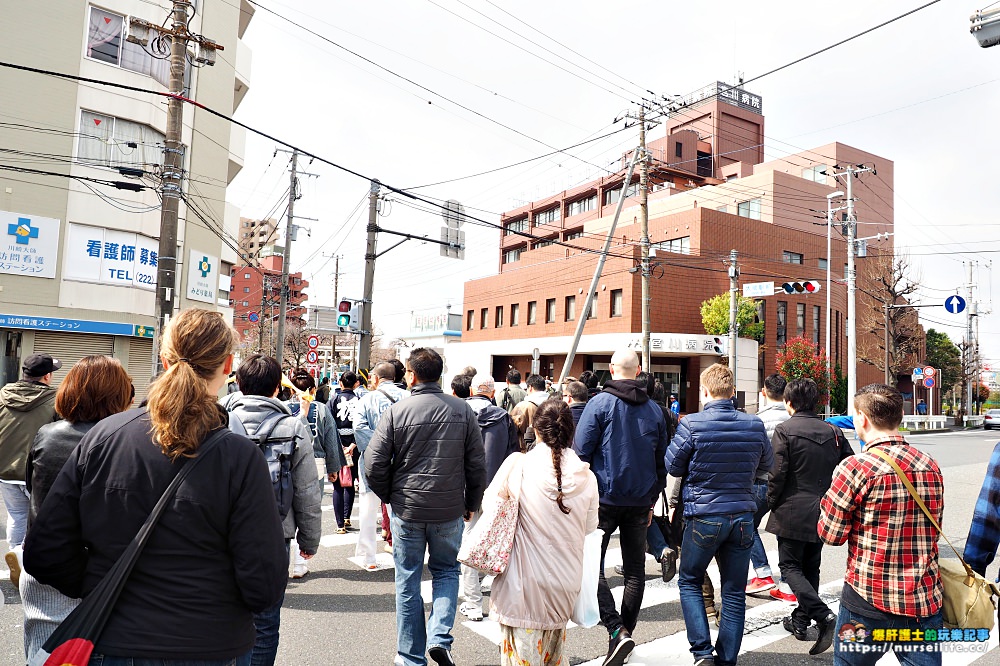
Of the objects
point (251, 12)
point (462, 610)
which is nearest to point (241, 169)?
point (251, 12)

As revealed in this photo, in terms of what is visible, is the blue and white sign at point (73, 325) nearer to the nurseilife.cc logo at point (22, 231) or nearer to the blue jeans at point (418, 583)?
the nurseilife.cc logo at point (22, 231)

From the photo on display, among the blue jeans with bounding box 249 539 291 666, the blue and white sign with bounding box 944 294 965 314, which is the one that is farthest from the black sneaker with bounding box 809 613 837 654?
the blue and white sign with bounding box 944 294 965 314

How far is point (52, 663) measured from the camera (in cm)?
178

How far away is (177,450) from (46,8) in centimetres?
2582

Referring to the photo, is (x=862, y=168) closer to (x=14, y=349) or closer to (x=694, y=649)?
(x=694, y=649)

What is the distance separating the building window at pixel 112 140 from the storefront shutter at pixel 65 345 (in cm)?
599

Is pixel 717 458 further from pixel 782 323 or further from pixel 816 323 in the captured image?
pixel 816 323

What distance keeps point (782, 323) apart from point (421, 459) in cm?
3536

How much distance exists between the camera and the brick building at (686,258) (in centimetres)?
3266

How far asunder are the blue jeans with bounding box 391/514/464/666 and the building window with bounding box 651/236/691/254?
1242 inches

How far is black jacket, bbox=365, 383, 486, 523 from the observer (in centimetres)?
414

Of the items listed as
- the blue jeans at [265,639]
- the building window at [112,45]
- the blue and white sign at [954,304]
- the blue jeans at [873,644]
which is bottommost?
the blue jeans at [265,639]

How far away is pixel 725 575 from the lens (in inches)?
164

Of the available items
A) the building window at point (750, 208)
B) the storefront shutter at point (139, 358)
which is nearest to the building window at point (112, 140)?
the storefront shutter at point (139, 358)
